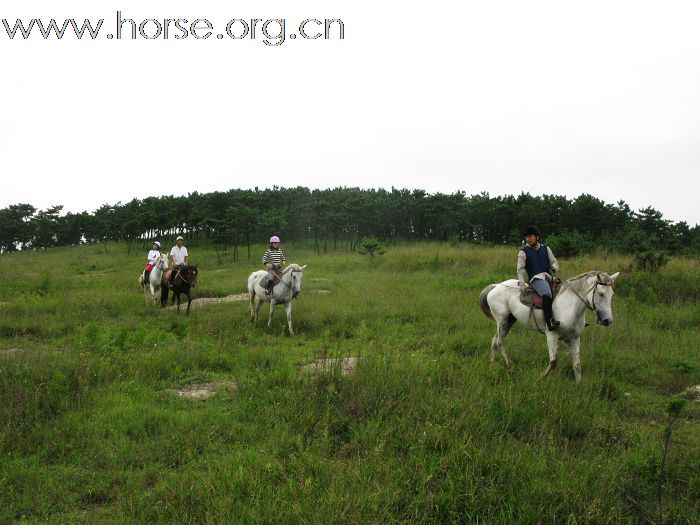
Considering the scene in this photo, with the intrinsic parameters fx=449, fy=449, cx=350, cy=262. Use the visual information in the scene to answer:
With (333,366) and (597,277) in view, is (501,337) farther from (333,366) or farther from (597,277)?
(333,366)

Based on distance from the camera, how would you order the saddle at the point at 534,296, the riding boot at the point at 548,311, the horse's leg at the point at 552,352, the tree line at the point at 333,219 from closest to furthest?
the horse's leg at the point at 552,352 → the riding boot at the point at 548,311 → the saddle at the point at 534,296 → the tree line at the point at 333,219

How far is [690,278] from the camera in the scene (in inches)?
550

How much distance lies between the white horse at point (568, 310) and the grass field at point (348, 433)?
1.89 ft

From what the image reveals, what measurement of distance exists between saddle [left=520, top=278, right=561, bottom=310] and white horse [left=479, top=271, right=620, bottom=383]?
118 mm

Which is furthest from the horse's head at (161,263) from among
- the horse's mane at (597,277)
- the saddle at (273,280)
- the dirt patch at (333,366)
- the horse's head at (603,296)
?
the horse's head at (603,296)

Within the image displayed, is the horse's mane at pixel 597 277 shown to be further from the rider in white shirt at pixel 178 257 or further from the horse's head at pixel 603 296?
the rider in white shirt at pixel 178 257

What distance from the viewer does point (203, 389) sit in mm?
6715

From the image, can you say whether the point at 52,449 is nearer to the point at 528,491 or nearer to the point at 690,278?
the point at 528,491

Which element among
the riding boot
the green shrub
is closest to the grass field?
the riding boot

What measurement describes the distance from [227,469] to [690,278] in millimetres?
15396

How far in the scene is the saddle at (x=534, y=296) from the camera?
762 cm

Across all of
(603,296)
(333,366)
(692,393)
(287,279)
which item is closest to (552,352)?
(603,296)

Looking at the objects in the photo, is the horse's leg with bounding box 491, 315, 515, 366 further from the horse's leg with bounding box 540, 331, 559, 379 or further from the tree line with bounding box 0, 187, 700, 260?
the tree line with bounding box 0, 187, 700, 260

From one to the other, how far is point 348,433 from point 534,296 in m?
4.39
